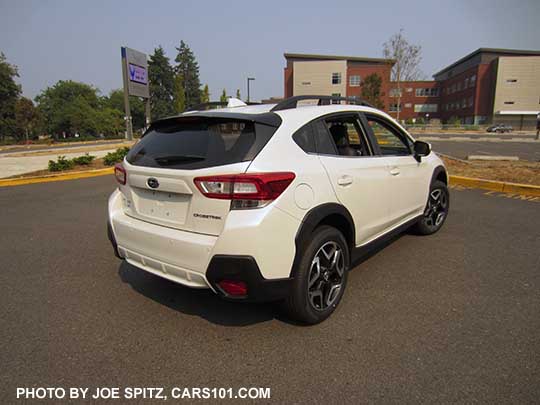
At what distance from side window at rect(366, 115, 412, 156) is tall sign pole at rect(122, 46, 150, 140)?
27.8 meters

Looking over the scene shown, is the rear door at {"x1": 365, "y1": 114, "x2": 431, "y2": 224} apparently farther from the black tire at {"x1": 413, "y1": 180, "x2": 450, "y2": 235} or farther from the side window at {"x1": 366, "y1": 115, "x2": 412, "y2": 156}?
the black tire at {"x1": 413, "y1": 180, "x2": 450, "y2": 235}

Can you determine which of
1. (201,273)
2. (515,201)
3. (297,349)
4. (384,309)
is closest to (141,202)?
(201,273)

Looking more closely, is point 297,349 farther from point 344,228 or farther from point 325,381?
point 344,228

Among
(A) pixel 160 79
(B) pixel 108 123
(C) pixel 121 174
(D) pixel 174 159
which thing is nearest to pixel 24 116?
(B) pixel 108 123

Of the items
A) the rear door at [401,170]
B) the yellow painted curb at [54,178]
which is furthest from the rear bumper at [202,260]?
the yellow painted curb at [54,178]

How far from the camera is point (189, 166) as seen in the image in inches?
89.7

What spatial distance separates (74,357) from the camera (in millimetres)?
2248

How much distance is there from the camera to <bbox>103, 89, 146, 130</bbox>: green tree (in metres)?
77.5

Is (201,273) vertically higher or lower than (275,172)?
lower

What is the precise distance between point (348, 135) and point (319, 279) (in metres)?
1.61

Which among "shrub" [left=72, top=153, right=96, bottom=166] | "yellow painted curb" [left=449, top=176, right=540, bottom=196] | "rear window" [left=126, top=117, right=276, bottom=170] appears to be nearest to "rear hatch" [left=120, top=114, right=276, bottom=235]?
"rear window" [left=126, top=117, right=276, bottom=170]

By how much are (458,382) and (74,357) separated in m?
2.41

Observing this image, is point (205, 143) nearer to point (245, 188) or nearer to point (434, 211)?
point (245, 188)

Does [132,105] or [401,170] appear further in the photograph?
[132,105]
